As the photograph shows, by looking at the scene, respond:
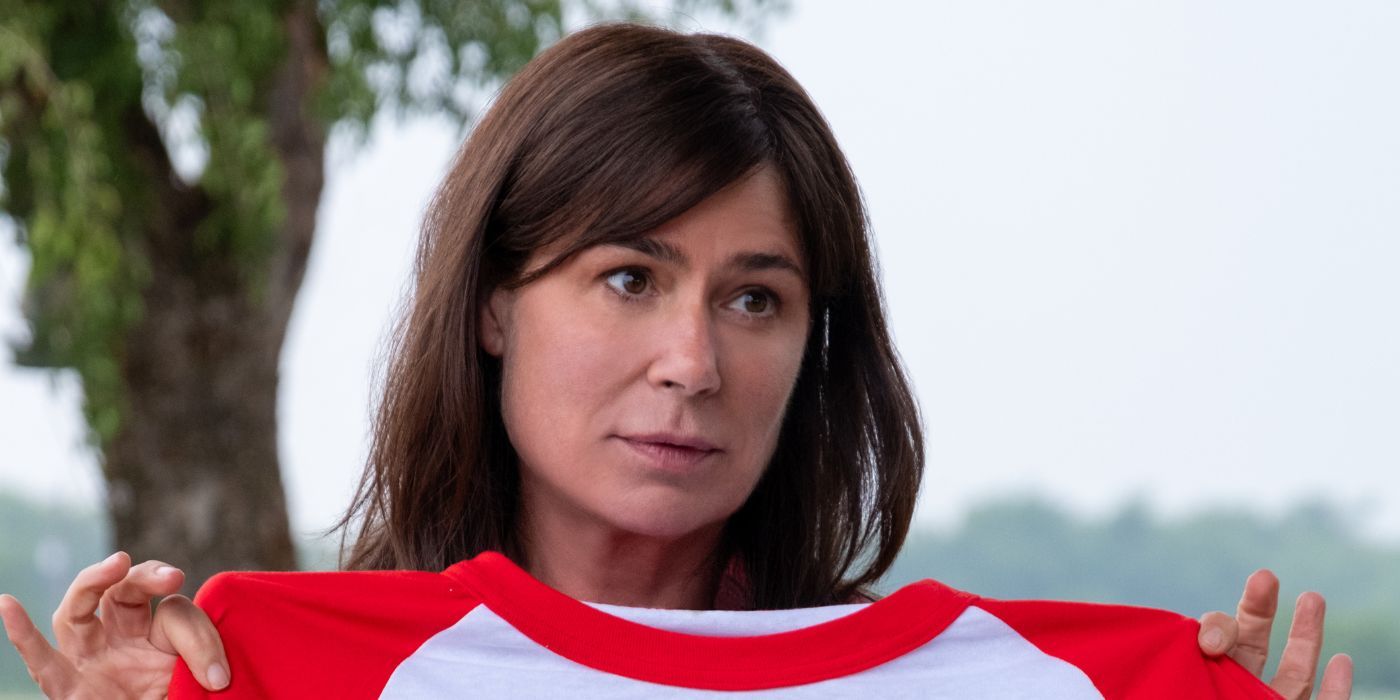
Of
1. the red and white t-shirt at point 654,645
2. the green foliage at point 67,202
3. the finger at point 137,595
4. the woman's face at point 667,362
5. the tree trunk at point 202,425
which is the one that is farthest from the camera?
the tree trunk at point 202,425

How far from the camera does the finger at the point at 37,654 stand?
52.5 inches

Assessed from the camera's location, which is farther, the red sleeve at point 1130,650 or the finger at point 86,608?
the red sleeve at point 1130,650

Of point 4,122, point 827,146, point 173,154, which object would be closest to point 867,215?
point 827,146

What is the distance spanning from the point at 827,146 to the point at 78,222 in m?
2.30

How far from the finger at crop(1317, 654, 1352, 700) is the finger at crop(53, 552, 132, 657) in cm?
111

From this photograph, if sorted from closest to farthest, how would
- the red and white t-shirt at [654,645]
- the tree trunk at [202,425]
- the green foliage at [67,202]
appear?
the red and white t-shirt at [654,645] < the green foliage at [67,202] < the tree trunk at [202,425]

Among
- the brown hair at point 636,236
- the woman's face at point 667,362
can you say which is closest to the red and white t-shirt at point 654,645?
the woman's face at point 667,362

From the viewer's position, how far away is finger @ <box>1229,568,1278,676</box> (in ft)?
5.21

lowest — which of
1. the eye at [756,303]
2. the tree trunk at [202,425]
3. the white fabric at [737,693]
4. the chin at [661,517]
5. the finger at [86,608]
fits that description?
the tree trunk at [202,425]

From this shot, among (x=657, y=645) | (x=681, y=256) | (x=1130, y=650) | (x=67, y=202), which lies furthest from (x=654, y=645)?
(x=67, y=202)

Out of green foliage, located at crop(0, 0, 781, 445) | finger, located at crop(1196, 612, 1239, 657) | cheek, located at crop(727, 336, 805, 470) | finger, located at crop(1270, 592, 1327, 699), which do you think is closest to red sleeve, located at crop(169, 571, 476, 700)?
cheek, located at crop(727, 336, 805, 470)

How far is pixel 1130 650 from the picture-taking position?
1580 mm

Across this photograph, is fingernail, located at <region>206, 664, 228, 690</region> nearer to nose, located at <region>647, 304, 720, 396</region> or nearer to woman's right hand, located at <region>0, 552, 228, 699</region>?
woman's right hand, located at <region>0, 552, 228, 699</region>

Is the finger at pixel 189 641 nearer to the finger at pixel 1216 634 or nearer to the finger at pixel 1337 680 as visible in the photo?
the finger at pixel 1216 634
